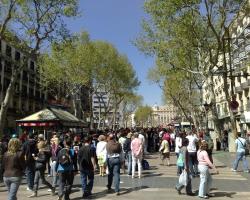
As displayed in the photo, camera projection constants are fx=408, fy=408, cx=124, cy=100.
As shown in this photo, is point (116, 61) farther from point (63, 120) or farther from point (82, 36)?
point (63, 120)

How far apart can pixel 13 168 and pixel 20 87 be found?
2162 inches

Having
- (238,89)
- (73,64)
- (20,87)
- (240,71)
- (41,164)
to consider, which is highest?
(20,87)

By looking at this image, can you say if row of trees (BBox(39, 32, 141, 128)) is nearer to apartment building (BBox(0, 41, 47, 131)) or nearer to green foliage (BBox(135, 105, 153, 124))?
apartment building (BBox(0, 41, 47, 131))

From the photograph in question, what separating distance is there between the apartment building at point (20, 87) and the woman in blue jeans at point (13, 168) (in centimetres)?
4192

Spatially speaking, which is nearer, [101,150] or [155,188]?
[155,188]

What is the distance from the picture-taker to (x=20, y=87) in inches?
2427

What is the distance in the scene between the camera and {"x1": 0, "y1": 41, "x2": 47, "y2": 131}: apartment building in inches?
2127

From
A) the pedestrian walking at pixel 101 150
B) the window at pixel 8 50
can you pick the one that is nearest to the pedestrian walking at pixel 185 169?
the pedestrian walking at pixel 101 150

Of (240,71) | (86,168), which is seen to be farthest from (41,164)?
(240,71)

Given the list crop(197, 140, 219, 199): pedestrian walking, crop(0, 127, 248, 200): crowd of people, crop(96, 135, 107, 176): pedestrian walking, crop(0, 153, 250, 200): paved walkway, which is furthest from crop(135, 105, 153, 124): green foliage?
crop(197, 140, 219, 199): pedestrian walking

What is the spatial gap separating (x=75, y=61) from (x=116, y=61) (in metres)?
8.19

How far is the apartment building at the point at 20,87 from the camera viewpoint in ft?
177

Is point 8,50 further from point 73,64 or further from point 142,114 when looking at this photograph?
point 142,114

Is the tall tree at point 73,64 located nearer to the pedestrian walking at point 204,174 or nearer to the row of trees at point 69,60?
the row of trees at point 69,60
